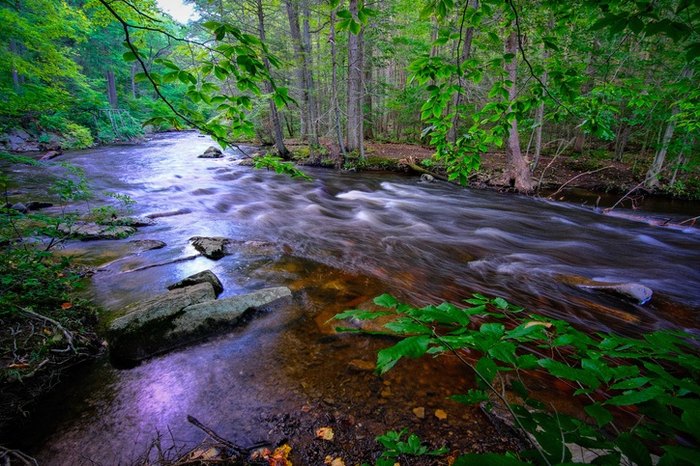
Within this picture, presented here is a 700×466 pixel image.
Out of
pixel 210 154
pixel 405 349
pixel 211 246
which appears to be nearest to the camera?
pixel 405 349

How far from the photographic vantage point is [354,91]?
41.7 feet

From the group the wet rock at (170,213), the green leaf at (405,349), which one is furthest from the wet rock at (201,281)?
the wet rock at (170,213)

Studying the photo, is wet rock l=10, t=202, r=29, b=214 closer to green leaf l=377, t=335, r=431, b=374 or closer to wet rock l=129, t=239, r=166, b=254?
wet rock l=129, t=239, r=166, b=254

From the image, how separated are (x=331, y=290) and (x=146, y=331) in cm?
224

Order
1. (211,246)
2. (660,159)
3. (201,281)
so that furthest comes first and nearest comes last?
1. (660,159)
2. (211,246)
3. (201,281)

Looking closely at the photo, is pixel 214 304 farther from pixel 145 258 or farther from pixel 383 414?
pixel 145 258

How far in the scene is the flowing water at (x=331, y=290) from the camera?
235cm

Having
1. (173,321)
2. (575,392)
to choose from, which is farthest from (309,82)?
(575,392)

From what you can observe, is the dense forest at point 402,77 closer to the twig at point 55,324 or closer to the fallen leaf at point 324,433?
the fallen leaf at point 324,433

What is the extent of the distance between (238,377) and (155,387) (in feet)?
2.44

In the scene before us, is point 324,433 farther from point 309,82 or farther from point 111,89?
point 111,89

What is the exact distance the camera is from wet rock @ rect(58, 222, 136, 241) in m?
5.89

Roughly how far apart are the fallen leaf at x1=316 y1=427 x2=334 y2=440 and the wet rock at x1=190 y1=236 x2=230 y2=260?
3867 millimetres

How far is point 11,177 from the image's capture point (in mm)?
10664
